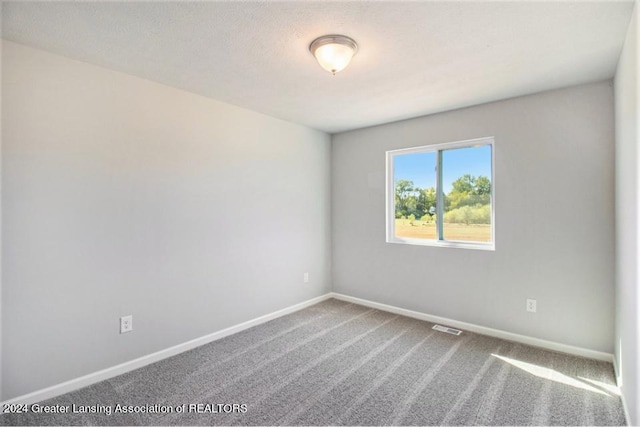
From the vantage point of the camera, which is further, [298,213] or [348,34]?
[298,213]

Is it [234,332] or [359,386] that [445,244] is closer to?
[359,386]

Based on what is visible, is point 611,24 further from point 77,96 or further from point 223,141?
point 77,96

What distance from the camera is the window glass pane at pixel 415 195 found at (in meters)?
3.68

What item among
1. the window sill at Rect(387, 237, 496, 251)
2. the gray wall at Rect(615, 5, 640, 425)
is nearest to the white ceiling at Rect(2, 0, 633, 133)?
the gray wall at Rect(615, 5, 640, 425)

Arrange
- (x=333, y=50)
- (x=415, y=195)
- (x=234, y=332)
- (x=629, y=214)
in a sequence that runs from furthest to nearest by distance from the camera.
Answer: (x=415, y=195) → (x=234, y=332) → (x=333, y=50) → (x=629, y=214)

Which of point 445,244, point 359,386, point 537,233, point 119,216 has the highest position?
point 119,216

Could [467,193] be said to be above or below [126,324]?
above

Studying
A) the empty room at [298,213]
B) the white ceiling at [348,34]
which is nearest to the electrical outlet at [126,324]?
the empty room at [298,213]

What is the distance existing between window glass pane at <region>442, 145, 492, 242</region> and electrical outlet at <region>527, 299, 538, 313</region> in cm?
66

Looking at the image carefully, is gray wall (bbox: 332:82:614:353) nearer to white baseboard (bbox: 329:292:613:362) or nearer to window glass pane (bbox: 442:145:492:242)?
white baseboard (bbox: 329:292:613:362)

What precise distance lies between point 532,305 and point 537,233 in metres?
0.67

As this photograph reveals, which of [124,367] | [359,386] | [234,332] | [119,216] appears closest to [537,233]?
[359,386]

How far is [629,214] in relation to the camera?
184cm

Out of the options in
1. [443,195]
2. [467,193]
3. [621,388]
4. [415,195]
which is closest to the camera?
[621,388]
